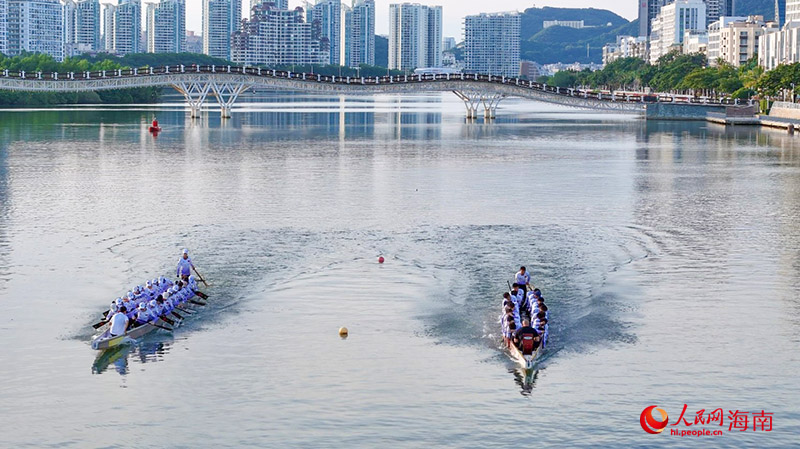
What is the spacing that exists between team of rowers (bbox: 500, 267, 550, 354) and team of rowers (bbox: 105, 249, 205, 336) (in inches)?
388

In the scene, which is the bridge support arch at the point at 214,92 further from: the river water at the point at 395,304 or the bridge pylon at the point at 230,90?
the river water at the point at 395,304

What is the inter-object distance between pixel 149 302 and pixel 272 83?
117m

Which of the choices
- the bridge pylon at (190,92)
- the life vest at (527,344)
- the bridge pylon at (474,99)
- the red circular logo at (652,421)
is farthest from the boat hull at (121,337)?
the bridge pylon at (474,99)

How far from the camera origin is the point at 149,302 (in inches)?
1437

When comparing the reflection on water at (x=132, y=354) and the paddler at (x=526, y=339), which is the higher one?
the paddler at (x=526, y=339)

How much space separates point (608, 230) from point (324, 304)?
20715 millimetres

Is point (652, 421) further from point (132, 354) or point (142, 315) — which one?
point (142, 315)

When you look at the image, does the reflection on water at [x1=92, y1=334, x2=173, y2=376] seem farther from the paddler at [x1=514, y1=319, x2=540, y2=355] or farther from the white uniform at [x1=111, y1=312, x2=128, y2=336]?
the paddler at [x1=514, y1=319, x2=540, y2=355]

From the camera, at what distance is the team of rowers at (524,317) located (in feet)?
109

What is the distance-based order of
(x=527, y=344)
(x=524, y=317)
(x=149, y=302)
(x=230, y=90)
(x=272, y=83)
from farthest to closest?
(x=230, y=90)
(x=272, y=83)
(x=524, y=317)
(x=149, y=302)
(x=527, y=344)

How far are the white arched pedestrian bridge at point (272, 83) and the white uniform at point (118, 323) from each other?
112355 millimetres

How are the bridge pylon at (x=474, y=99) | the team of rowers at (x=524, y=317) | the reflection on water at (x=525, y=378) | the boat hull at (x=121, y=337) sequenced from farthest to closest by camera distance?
the bridge pylon at (x=474, y=99) → the boat hull at (x=121, y=337) → the team of rowers at (x=524, y=317) → the reflection on water at (x=525, y=378)

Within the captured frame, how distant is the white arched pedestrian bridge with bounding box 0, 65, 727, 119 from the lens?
14512 centimetres

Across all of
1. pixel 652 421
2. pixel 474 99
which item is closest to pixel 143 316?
pixel 652 421
